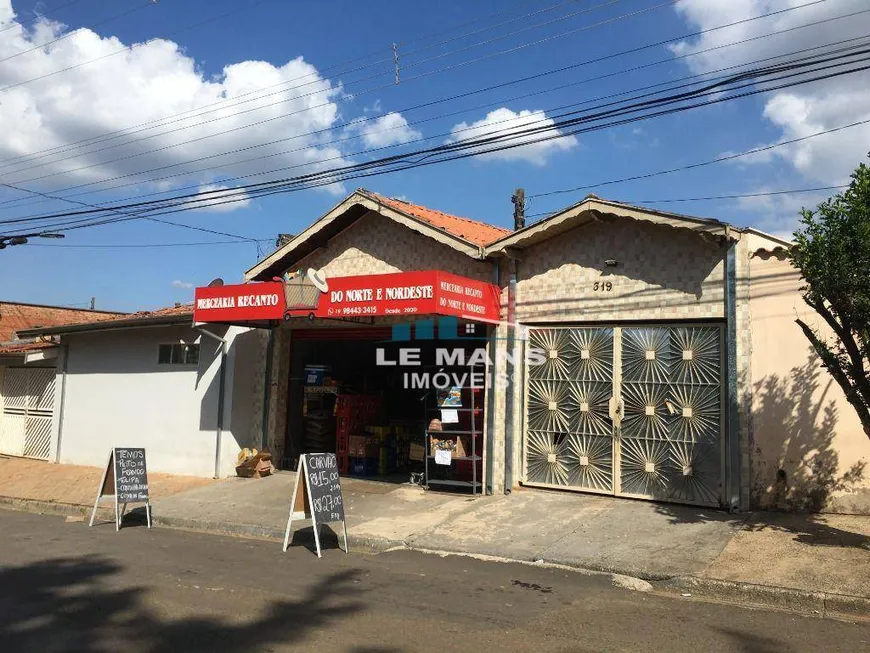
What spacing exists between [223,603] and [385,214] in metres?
7.49

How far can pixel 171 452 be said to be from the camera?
47.2ft

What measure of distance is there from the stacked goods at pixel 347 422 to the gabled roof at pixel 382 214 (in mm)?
2837

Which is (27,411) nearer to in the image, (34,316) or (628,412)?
(34,316)

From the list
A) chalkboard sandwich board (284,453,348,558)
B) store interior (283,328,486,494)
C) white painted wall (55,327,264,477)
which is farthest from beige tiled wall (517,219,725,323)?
white painted wall (55,327,264,477)

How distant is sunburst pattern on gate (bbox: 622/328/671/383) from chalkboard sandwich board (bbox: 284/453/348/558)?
14.4 feet

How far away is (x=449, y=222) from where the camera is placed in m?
13.1

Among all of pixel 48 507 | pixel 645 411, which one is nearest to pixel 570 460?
pixel 645 411

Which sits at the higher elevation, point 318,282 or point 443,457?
point 318,282

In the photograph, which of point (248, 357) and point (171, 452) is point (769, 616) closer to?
point (248, 357)

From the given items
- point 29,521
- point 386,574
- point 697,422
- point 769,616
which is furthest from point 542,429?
point 29,521

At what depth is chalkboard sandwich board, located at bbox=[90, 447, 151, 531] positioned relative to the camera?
10.2 m

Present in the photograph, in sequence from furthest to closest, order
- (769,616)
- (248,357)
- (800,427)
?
(248,357)
(800,427)
(769,616)

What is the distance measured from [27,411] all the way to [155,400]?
5660 millimetres

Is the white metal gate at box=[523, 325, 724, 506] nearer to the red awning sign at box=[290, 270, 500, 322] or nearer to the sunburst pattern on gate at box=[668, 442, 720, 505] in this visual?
the sunburst pattern on gate at box=[668, 442, 720, 505]
